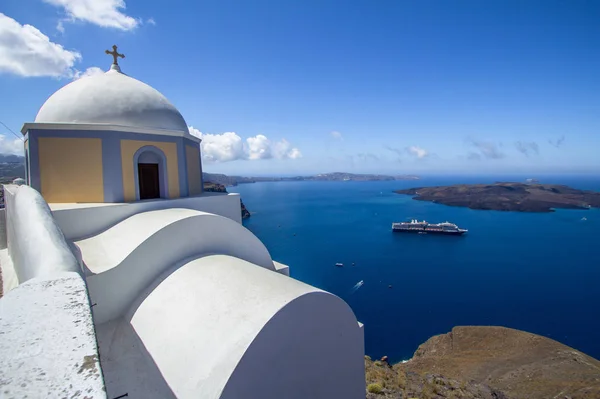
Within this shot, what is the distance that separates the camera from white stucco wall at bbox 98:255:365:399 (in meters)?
3.06

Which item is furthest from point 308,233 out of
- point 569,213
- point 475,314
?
point 569,213

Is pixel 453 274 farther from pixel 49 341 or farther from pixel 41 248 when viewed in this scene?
pixel 49 341

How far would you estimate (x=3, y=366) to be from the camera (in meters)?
1.13

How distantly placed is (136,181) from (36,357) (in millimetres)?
6366

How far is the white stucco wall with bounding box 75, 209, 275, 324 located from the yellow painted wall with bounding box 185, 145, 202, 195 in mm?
2263

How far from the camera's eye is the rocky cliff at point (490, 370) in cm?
1040

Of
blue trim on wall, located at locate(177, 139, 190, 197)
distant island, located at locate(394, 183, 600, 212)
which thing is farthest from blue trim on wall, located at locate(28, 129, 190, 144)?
distant island, located at locate(394, 183, 600, 212)

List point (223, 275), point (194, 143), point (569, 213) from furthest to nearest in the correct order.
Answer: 1. point (569, 213)
2. point (194, 143)
3. point (223, 275)

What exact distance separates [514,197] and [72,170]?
100863 millimetres

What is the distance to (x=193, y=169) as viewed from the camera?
827 cm

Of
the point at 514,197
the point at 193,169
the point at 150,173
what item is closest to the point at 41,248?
the point at 150,173

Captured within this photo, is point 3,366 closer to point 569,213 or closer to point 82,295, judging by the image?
point 82,295

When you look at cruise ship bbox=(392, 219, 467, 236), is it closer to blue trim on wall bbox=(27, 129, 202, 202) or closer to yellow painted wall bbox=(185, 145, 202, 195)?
yellow painted wall bbox=(185, 145, 202, 195)

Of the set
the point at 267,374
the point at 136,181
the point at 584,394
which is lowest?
the point at 584,394
